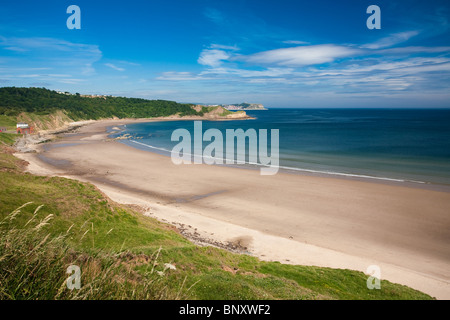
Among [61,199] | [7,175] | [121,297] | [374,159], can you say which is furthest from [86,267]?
[374,159]

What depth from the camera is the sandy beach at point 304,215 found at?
13.3 meters

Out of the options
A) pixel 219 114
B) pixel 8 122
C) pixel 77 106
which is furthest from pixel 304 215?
pixel 219 114

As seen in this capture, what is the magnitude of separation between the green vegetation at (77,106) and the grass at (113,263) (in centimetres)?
8252

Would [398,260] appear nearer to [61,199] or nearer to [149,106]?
[61,199]

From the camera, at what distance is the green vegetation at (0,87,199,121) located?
313 feet

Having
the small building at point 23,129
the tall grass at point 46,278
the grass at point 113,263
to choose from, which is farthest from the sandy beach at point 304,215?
the small building at point 23,129

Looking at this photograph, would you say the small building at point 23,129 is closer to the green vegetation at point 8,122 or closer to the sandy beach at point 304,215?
the green vegetation at point 8,122

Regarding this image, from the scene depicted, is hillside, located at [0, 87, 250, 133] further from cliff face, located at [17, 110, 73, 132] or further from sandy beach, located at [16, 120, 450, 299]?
sandy beach, located at [16, 120, 450, 299]

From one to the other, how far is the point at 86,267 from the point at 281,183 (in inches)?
994

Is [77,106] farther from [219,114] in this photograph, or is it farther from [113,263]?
[113,263]

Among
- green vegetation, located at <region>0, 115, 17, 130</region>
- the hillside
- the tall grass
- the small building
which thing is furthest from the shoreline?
the hillside

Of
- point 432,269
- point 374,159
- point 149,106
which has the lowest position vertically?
point 432,269

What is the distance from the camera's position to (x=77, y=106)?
126 meters

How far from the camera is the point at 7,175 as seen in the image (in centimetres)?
1371
